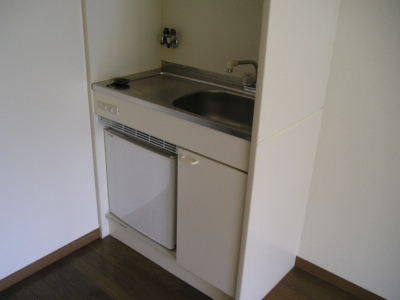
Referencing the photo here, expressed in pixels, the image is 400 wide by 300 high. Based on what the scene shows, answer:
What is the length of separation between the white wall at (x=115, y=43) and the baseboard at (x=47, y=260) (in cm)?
9

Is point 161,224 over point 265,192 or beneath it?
beneath

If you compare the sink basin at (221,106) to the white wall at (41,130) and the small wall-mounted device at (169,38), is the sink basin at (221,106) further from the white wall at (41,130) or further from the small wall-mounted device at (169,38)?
the white wall at (41,130)

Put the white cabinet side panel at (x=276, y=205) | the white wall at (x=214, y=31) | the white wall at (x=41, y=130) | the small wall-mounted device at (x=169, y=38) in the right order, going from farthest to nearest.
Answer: the small wall-mounted device at (x=169, y=38) < the white wall at (x=214, y=31) < the white wall at (x=41, y=130) < the white cabinet side panel at (x=276, y=205)

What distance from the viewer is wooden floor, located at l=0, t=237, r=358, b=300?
1.94 m

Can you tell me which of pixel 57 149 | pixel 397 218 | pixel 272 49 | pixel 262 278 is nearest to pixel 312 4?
pixel 272 49

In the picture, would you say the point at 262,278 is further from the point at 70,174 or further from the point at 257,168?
the point at 70,174

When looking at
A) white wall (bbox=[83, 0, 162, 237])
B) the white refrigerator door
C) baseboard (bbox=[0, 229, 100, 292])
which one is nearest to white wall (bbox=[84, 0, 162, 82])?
white wall (bbox=[83, 0, 162, 237])

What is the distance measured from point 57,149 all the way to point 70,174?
17 centimetres

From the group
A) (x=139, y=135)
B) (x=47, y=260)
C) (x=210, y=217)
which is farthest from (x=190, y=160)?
(x=47, y=260)

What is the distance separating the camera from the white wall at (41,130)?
5.51 ft

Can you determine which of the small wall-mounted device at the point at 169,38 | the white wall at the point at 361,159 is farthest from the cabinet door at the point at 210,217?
the small wall-mounted device at the point at 169,38

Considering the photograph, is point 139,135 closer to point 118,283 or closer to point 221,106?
point 221,106

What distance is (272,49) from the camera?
131 centimetres

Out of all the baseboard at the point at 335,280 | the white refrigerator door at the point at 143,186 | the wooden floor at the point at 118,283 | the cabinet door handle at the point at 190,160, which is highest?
the cabinet door handle at the point at 190,160
